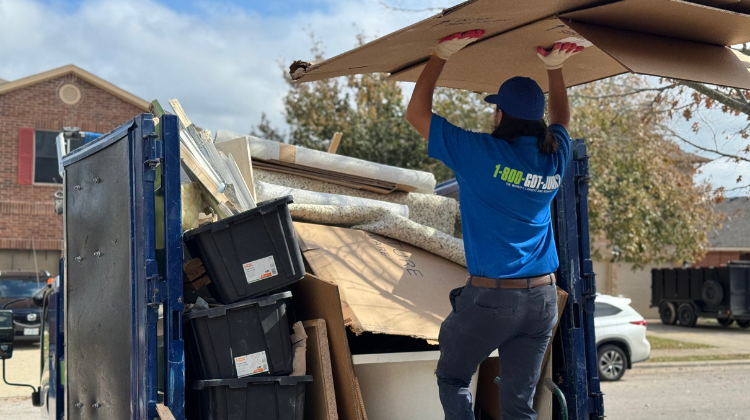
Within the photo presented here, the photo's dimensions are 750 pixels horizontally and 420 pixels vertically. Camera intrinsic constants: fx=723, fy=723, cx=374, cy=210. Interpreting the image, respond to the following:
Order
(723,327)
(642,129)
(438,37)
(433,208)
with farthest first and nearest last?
1. (723,327)
2. (642,129)
3. (433,208)
4. (438,37)

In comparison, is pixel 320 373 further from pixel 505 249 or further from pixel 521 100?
pixel 521 100

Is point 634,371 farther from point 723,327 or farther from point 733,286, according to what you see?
point 723,327

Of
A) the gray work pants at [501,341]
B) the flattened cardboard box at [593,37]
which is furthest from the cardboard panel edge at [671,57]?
the gray work pants at [501,341]

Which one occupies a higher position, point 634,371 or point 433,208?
point 433,208

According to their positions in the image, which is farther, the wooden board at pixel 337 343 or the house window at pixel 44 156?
the house window at pixel 44 156

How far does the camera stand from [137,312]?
2916mm

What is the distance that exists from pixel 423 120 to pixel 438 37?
1.28 feet

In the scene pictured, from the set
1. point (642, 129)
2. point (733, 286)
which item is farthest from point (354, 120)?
point (733, 286)

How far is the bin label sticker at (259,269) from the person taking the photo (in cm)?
311

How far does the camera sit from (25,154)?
20078 millimetres

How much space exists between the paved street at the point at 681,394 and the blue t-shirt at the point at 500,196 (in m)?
6.24

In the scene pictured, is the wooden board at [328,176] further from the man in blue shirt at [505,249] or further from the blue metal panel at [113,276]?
the man in blue shirt at [505,249]

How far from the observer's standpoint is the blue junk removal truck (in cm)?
290

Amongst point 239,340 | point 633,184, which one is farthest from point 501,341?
point 633,184
